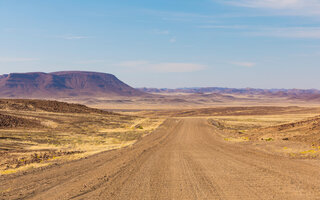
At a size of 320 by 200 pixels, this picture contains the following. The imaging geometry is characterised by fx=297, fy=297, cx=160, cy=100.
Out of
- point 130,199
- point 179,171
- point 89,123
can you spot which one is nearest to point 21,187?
point 130,199

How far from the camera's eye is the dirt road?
9117 millimetres

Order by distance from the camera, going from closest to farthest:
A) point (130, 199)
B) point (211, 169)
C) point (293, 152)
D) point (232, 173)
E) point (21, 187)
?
point (130, 199)
point (21, 187)
point (232, 173)
point (211, 169)
point (293, 152)

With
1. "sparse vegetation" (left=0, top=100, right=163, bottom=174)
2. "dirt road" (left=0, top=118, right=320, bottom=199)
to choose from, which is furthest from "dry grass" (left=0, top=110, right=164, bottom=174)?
"dirt road" (left=0, top=118, right=320, bottom=199)

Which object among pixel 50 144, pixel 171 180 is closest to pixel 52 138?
pixel 50 144

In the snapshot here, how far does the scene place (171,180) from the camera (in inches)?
429

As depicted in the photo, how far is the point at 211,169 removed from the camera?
12.8 metres

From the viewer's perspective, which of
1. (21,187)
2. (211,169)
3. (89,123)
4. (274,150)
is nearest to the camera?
(21,187)

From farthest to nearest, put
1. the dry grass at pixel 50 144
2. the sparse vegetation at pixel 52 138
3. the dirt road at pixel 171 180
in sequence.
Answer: the sparse vegetation at pixel 52 138 → the dry grass at pixel 50 144 → the dirt road at pixel 171 180

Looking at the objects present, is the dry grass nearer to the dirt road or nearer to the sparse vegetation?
the sparse vegetation

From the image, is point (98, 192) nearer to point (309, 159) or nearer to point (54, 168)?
point (54, 168)

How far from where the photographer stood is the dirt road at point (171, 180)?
29.9ft

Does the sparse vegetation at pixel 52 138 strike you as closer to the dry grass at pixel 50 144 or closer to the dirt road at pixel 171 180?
the dry grass at pixel 50 144

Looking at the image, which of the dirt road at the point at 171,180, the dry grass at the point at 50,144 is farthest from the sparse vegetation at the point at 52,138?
the dirt road at the point at 171,180

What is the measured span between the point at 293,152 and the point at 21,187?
14.9 metres
